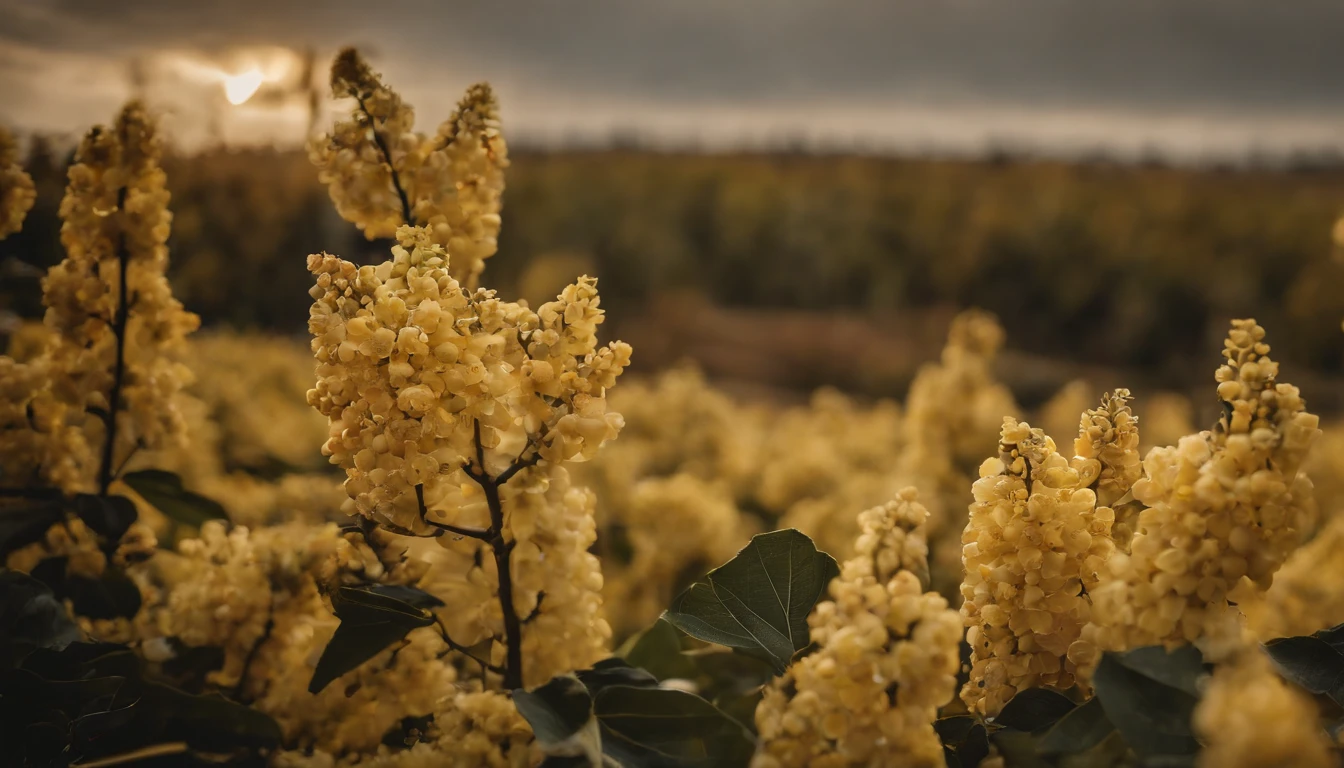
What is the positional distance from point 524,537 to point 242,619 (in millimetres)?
439

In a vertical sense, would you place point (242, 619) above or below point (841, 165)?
below

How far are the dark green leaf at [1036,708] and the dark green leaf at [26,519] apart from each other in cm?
106

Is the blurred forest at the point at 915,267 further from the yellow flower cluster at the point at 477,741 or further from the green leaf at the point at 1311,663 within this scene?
the green leaf at the point at 1311,663

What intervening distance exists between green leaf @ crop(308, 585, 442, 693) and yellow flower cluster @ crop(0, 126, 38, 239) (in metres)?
0.67

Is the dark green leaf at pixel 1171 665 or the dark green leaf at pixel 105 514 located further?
the dark green leaf at pixel 105 514

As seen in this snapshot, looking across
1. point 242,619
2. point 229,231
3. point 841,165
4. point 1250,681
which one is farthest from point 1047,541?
point 841,165

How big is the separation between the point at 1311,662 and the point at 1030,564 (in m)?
0.25

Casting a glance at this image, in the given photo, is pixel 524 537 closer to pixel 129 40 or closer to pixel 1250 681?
pixel 1250 681

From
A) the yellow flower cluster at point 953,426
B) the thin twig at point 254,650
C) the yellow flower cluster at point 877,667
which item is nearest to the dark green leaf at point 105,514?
the thin twig at point 254,650

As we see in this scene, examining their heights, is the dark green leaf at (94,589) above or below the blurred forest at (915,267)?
below

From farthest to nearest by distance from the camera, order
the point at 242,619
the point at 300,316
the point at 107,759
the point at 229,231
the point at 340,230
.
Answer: the point at 300,316
the point at 340,230
the point at 229,231
the point at 242,619
the point at 107,759

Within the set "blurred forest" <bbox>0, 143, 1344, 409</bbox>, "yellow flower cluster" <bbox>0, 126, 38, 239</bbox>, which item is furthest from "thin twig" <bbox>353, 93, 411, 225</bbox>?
"blurred forest" <bbox>0, 143, 1344, 409</bbox>

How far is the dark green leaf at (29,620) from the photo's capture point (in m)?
0.92

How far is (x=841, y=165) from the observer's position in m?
21.5
